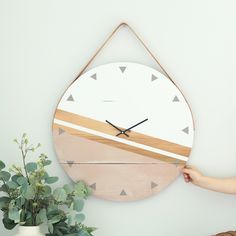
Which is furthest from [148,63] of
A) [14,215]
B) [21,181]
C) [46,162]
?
[14,215]

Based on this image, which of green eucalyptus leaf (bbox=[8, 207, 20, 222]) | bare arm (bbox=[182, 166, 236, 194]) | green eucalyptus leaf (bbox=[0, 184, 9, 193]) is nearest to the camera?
green eucalyptus leaf (bbox=[8, 207, 20, 222])

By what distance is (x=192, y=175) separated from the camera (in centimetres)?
219

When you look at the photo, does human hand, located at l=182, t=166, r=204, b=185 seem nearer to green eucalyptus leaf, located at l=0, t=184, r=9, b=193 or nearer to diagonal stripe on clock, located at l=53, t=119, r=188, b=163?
diagonal stripe on clock, located at l=53, t=119, r=188, b=163

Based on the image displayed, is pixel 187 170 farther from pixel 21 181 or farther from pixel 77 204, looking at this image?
pixel 21 181

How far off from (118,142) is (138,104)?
16 cm

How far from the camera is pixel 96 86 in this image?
7.31 ft

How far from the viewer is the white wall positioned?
2.27m

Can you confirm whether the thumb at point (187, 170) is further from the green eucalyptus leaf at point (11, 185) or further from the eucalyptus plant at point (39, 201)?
the green eucalyptus leaf at point (11, 185)

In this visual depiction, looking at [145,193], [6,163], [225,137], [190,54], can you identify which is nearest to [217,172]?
[225,137]

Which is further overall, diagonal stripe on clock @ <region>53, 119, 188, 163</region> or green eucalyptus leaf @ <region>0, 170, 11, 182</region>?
diagonal stripe on clock @ <region>53, 119, 188, 163</region>

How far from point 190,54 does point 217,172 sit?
470 mm

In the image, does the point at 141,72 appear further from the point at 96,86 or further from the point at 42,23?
the point at 42,23

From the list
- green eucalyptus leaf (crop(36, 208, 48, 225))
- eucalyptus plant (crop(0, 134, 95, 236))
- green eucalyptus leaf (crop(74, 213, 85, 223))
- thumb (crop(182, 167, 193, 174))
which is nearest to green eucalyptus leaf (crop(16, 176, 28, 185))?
eucalyptus plant (crop(0, 134, 95, 236))

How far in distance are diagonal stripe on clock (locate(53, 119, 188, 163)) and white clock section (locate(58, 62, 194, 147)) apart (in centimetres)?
5
